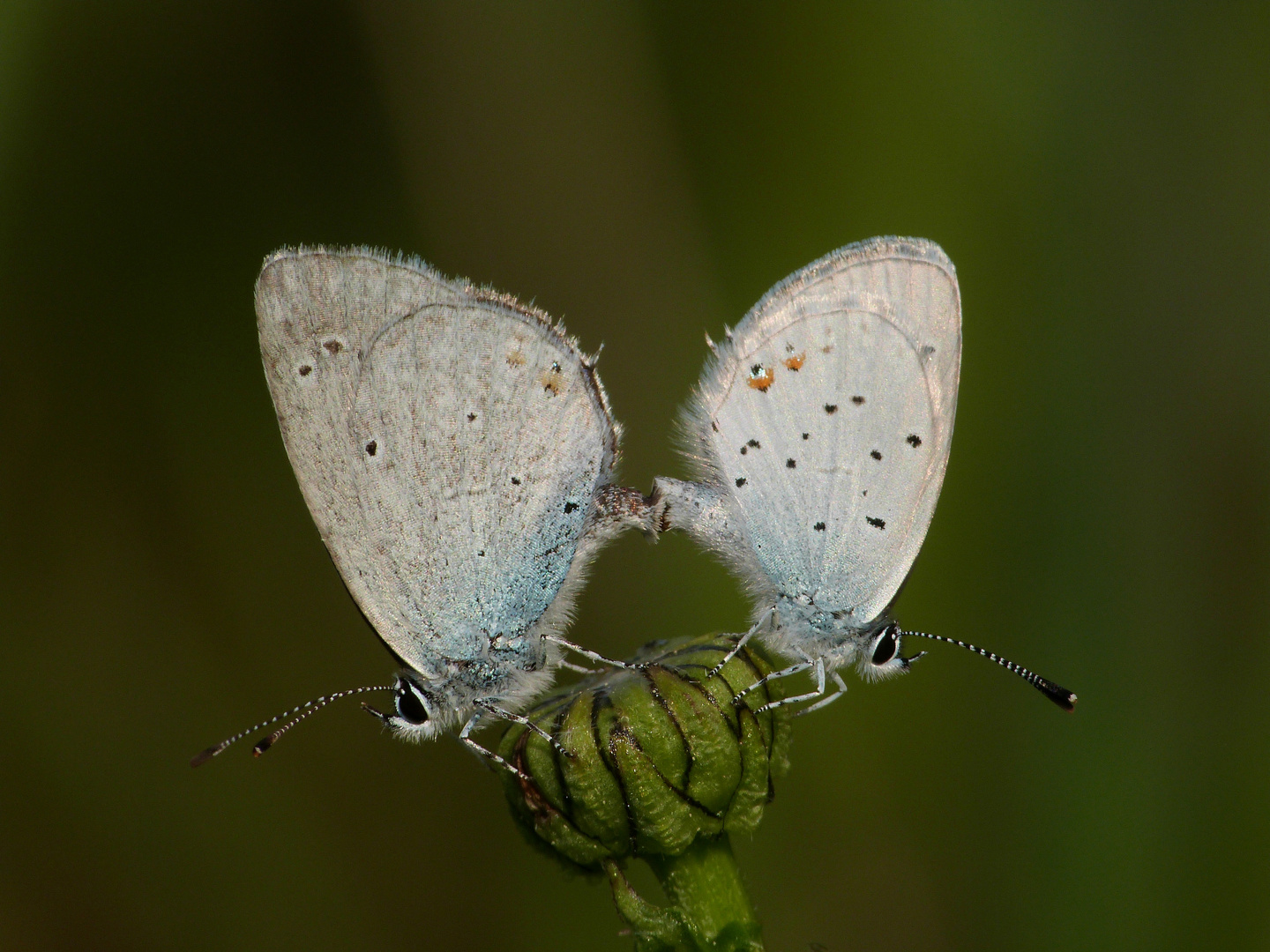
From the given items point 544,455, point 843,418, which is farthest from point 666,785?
point 843,418

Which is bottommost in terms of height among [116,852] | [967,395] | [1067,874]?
[1067,874]

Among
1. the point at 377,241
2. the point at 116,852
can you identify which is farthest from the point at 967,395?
the point at 116,852

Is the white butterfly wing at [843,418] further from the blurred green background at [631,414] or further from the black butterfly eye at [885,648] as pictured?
the blurred green background at [631,414]

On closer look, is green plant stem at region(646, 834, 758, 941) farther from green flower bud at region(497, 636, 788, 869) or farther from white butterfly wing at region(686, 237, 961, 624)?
white butterfly wing at region(686, 237, 961, 624)

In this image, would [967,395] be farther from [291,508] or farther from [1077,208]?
[291,508]

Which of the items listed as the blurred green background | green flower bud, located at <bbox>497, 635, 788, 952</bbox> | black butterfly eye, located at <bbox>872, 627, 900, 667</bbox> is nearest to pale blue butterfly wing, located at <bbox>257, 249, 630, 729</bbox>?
green flower bud, located at <bbox>497, 635, 788, 952</bbox>

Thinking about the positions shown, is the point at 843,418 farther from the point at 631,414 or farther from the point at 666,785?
the point at 631,414
